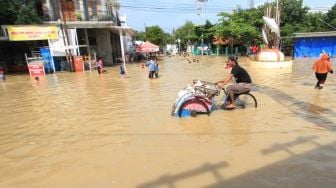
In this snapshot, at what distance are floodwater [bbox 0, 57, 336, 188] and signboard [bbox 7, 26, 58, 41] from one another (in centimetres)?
1697

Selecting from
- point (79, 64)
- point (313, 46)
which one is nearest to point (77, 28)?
point (79, 64)

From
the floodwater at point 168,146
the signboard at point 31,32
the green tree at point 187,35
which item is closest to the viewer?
the floodwater at point 168,146

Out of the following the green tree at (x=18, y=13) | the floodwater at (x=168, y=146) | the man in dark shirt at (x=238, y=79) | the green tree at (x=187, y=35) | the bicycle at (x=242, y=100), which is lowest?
the floodwater at (x=168, y=146)

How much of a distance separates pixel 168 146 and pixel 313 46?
34.7 m

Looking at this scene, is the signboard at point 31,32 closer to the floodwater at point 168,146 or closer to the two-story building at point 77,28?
the two-story building at point 77,28

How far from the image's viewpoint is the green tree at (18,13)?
1082 inches

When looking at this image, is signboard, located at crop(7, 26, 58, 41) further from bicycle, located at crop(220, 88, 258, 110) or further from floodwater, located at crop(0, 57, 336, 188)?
bicycle, located at crop(220, 88, 258, 110)

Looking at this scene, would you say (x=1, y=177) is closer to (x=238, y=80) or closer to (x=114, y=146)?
(x=114, y=146)

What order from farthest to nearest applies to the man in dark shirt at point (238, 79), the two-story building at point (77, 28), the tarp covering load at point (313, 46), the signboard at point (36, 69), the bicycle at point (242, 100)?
the tarp covering load at point (313, 46) → the two-story building at point (77, 28) → the signboard at point (36, 69) → the bicycle at point (242, 100) → the man in dark shirt at point (238, 79)

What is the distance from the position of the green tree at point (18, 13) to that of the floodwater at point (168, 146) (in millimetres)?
19313

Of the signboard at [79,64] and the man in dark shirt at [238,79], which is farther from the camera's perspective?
the signboard at [79,64]

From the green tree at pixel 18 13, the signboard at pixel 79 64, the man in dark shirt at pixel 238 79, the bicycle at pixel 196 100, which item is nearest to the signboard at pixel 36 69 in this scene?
the signboard at pixel 79 64

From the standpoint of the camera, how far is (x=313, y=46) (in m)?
36.2

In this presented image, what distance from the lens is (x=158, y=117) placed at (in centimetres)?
941
